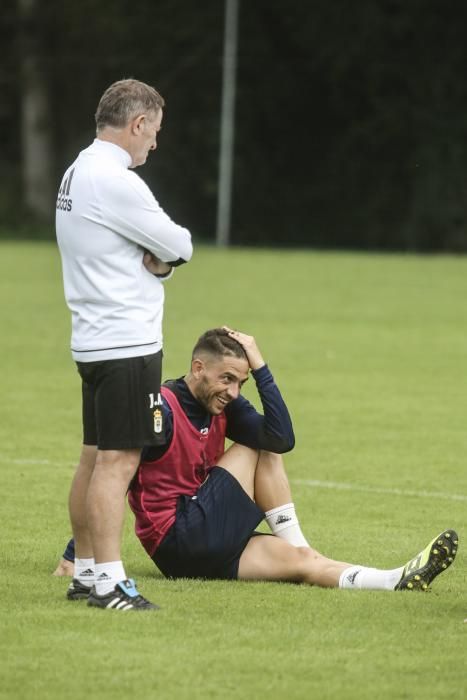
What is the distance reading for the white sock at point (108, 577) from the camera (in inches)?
243

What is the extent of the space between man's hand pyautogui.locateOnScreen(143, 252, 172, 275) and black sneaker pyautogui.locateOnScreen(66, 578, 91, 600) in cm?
131

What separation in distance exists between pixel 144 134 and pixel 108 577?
67.6 inches

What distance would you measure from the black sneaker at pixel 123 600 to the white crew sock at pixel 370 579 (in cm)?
91

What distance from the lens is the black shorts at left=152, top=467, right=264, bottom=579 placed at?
265 inches

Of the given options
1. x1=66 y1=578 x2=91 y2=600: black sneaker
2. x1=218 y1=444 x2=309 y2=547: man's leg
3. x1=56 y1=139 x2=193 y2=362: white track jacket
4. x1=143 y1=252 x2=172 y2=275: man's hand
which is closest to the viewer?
x1=56 y1=139 x2=193 y2=362: white track jacket

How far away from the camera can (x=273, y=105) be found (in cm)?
4466

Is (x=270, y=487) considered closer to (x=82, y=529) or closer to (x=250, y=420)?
(x=250, y=420)

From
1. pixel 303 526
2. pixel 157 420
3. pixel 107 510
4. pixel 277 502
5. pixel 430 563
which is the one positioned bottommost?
pixel 303 526

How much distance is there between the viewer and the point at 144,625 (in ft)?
19.3

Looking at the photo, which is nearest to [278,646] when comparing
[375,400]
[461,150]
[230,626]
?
[230,626]

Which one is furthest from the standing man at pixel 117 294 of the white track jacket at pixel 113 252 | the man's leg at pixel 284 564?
the man's leg at pixel 284 564

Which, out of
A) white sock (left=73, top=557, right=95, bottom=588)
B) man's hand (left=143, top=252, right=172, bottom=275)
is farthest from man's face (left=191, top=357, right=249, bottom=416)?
white sock (left=73, top=557, right=95, bottom=588)

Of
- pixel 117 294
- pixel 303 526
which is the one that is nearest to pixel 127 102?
pixel 117 294

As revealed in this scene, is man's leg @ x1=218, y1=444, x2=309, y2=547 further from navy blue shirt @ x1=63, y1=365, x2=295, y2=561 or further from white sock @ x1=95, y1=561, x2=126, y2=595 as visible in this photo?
white sock @ x1=95, y1=561, x2=126, y2=595
